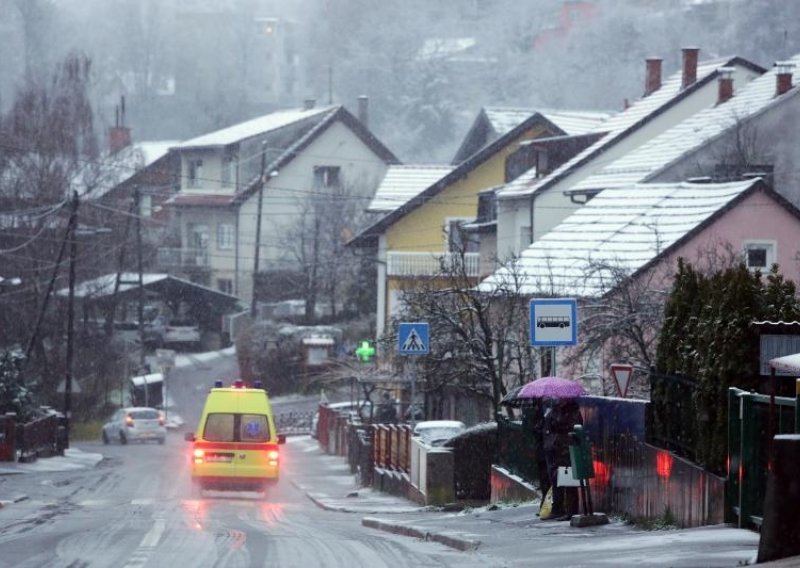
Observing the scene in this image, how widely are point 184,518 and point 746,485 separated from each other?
9.90 meters

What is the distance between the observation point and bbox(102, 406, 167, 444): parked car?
2297 inches

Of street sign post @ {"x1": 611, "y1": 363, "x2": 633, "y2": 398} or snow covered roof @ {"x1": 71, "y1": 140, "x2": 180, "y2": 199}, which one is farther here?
snow covered roof @ {"x1": 71, "y1": 140, "x2": 180, "y2": 199}

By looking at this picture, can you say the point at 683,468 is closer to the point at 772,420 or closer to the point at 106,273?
the point at 772,420

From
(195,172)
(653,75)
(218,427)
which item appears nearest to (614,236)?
(218,427)

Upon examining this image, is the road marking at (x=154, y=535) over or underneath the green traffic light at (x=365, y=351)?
underneath

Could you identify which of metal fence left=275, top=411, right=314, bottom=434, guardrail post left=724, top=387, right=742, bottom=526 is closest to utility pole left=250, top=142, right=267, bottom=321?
metal fence left=275, top=411, right=314, bottom=434

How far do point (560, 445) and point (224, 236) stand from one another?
7397cm

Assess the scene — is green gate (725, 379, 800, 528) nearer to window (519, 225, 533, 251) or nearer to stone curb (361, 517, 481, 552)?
stone curb (361, 517, 481, 552)

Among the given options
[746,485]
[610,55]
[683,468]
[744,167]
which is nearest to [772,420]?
[746,485]

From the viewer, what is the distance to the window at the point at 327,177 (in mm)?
91000

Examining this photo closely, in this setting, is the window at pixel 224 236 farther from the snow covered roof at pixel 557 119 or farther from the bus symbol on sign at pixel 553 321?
the bus symbol on sign at pixel 553 321

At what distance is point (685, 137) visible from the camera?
47.7 metres

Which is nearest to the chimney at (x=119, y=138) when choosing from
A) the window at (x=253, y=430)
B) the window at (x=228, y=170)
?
the window at (x=228, y=170)

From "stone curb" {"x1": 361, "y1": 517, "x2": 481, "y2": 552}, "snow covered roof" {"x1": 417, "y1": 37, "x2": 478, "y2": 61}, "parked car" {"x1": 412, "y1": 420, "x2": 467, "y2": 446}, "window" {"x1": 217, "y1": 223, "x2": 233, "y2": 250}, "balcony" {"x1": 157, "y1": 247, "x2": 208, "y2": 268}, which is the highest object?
"snow covered roof" {"x1": 417, "y1": 37, "x2": 478, "y2": 61}
